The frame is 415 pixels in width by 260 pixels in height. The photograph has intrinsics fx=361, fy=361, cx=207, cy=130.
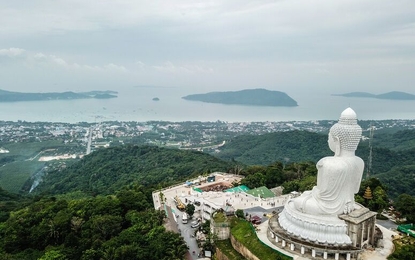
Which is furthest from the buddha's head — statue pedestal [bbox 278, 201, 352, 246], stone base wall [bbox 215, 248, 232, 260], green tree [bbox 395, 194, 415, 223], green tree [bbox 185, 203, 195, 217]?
green tree [bbox 185, 203, 195, 217]

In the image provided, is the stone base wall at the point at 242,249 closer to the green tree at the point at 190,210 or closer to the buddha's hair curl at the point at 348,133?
the green tree at the point at 190,210

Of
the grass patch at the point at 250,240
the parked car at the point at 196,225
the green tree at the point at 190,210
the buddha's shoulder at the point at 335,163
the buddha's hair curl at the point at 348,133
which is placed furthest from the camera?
the green tree at the point at 190,210

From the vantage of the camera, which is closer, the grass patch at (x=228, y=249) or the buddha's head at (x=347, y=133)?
the buddha's head at (x=347, y=133)

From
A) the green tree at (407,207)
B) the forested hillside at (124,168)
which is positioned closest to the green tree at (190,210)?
the green tree at (407,207)

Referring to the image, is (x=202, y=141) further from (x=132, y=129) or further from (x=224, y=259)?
(x=224, y=259)

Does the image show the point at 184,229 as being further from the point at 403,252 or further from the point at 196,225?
the point at 403,252

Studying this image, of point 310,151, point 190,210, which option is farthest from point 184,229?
point 310,151

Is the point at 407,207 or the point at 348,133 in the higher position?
the point at 348,133
